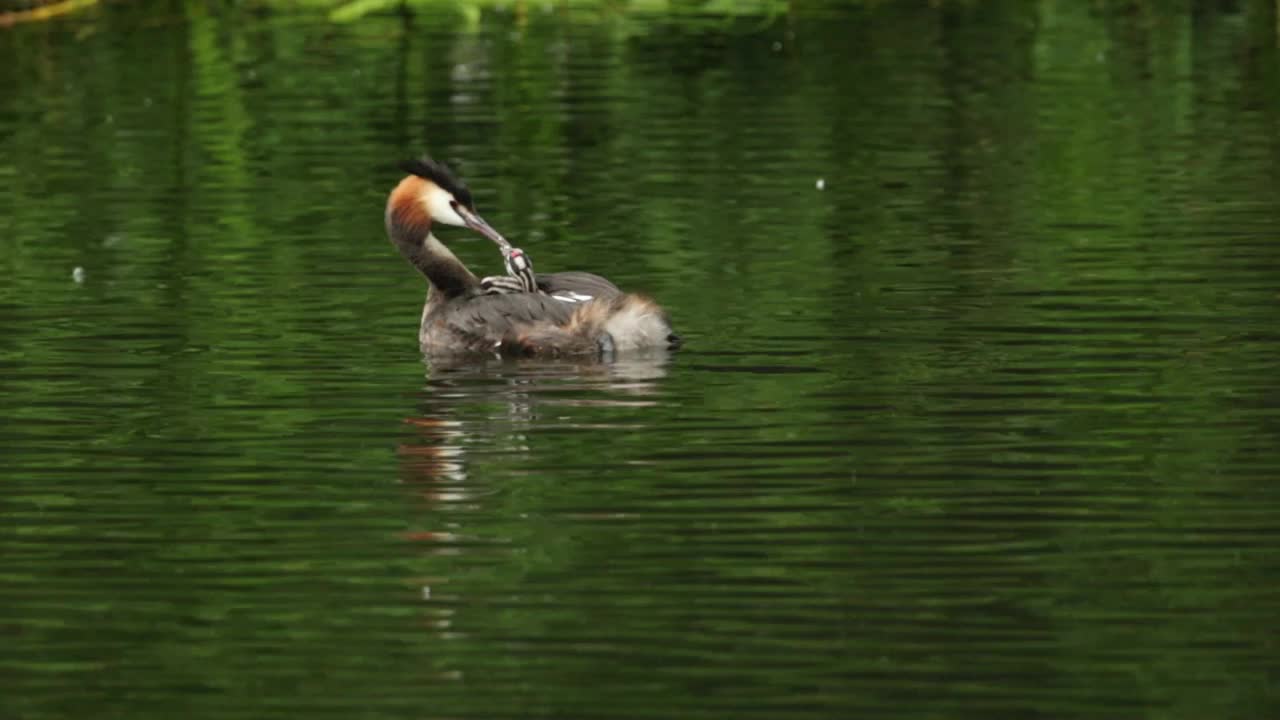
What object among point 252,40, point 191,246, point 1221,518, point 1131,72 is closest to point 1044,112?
point 1131,72

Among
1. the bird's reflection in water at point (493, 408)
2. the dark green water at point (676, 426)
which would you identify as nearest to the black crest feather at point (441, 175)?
the dark green water at point (676, 426)

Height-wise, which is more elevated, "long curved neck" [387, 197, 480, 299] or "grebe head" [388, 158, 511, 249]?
"grebe head" [388, 158, 511, 249]

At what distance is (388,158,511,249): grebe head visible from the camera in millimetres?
14930

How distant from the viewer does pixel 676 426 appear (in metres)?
12.0

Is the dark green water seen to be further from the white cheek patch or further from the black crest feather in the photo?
the black crest feather

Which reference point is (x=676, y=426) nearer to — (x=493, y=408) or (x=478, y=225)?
(x=493, y=408)

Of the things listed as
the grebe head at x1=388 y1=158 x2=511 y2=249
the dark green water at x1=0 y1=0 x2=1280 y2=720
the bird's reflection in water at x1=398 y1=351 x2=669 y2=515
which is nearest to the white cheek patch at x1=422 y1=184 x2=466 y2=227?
the grebe head at x1=388 y1=158 x2=511 y2=249

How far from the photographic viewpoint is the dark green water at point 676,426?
8625 millimetres

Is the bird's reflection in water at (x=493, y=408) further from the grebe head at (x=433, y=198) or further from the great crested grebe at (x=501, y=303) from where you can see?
the grebe head at (x=433, y=198)

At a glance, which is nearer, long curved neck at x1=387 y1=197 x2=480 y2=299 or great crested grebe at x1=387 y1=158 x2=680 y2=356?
great crested grebe at x1=387 y1=158 x2=680 y2=356

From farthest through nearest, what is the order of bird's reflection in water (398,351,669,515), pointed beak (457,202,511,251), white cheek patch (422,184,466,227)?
white cheek patch (422,184,466,227) < pointed beak (457,202,511,251) < bird's reflection in water (398,351,669,515)

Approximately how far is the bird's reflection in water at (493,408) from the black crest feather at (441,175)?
1135 mm

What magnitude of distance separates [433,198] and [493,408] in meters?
2.50

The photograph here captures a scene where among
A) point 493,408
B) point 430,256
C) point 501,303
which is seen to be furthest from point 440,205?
point 493,408
